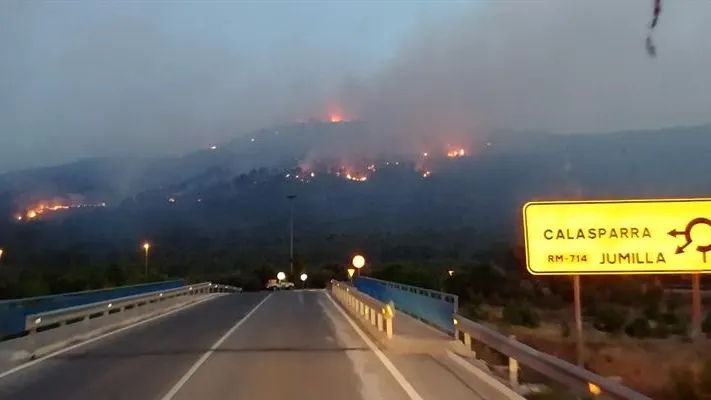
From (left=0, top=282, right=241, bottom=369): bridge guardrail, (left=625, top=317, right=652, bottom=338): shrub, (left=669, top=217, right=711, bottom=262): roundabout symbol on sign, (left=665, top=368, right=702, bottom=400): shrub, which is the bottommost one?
(left=625, top=317, right=652, bottom=338): shrub

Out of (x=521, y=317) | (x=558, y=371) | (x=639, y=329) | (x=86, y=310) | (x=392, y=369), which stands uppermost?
(x=86, y=310)

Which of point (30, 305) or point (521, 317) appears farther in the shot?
point (521, 317)

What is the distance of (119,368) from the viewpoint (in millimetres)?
17578

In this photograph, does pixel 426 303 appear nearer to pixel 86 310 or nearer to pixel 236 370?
pixel 86 310

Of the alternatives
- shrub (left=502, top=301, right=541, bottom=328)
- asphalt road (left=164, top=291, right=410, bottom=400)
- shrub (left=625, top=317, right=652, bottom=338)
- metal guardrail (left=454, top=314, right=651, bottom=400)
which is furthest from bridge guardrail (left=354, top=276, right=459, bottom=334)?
shrub (left=625, top=317, right=652, bottom=338)

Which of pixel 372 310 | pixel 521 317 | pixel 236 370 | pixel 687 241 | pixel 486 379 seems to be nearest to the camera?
pixel 687 241

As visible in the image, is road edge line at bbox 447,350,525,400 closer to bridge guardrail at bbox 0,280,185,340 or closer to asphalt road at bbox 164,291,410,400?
asphalt road at bbox 164,291,410,400

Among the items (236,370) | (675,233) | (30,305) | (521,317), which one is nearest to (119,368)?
(236,370)

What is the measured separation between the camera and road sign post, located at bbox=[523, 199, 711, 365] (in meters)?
12.6

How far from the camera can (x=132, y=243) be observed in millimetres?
199000

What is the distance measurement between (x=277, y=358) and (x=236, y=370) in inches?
94.1

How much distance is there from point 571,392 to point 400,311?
18900 millimetres

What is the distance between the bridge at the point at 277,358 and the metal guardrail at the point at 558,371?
0.02 m

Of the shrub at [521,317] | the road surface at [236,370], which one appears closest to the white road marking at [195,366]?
the road surface at [236,370]
